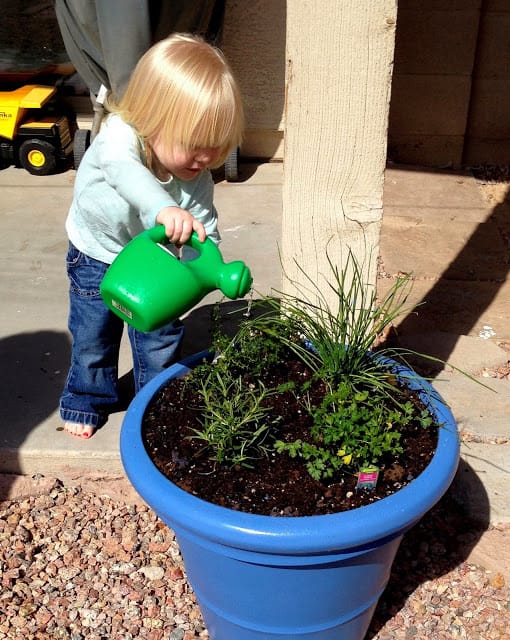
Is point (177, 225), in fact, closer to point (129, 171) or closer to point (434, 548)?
point (129, 171)

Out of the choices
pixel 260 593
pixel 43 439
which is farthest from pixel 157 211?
pixel 43 439

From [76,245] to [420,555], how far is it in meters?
1.24

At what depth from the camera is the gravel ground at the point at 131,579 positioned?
1.83m

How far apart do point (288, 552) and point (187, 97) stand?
960mm

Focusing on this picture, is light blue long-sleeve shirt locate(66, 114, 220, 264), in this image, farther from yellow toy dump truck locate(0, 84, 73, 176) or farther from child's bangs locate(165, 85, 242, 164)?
yellow toy dump truck locate(0, 84, 73, 176)

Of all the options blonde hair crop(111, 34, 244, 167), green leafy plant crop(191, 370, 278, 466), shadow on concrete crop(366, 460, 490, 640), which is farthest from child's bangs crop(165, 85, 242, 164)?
shadow on concrete crop(366, 460, 490, 640)

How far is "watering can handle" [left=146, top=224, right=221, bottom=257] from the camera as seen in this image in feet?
4.83

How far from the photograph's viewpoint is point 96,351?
217 cm

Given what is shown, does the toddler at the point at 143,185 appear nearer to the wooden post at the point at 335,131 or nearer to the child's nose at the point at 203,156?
the child's nose at the point at 203,156

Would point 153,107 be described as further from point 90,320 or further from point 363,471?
point 363,471

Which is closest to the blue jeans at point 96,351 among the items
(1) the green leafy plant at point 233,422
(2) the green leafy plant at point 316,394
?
(2) the green leafy plant at point 316,394

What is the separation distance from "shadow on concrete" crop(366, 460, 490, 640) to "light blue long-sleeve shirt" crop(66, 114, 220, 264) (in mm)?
984

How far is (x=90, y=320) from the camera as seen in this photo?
2.12 m

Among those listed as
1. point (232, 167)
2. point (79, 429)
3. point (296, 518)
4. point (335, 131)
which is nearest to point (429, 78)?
point (232, 167)
